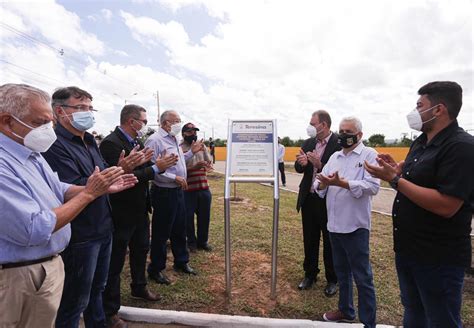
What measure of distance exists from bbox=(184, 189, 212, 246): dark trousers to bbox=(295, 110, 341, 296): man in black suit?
1818 mm

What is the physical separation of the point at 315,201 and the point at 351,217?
97 centimetres

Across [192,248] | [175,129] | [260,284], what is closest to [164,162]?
[175,129]

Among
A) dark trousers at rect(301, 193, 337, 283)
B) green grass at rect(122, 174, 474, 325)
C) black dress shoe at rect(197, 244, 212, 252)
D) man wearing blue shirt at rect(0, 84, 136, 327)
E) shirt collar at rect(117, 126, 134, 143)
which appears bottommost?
green grass at rect(122, 174, 474, 325)

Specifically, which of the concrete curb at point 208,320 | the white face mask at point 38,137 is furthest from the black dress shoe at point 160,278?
the white face mask at point 38,137

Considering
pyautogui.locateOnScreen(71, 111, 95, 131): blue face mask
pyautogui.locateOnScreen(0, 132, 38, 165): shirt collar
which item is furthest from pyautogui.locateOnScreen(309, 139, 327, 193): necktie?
pyautogui.locateOnScreen(0, 132, 38, 165): shirt collar

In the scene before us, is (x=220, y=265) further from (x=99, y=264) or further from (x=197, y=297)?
(x=99, y=264)

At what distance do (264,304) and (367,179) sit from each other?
1904 millimetres

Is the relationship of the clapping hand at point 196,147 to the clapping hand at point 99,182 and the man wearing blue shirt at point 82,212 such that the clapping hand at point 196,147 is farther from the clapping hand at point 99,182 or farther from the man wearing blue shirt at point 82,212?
the clapping hand at point 99,182

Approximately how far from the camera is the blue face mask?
2396 millimetres

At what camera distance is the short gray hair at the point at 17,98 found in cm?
167

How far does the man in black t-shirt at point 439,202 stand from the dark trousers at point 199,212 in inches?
132

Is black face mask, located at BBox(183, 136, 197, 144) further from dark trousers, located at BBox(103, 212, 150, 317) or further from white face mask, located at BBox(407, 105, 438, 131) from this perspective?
white face mask, located at BBox(407, 105, 438, 131)

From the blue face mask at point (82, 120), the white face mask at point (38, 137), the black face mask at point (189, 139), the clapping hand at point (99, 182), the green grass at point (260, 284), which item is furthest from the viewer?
the black face mask at point (189, 139)

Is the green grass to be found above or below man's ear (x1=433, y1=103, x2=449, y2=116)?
below
